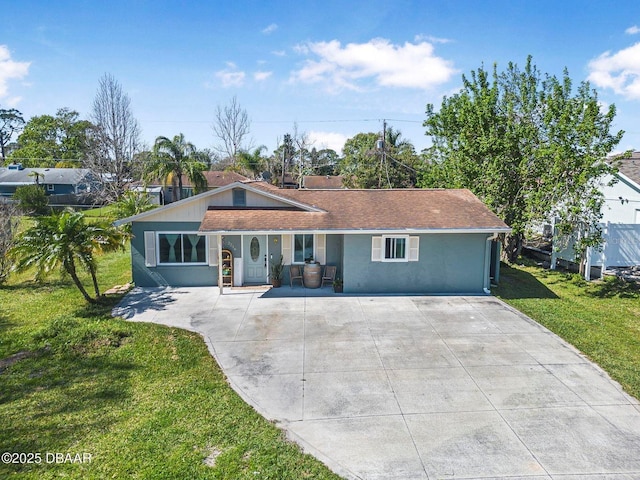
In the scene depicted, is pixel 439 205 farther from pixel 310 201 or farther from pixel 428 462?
pixel 428 462

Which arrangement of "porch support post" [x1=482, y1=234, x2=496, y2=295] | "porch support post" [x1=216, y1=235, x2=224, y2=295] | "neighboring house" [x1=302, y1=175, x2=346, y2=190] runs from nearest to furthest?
"porch support post" [x1=216, y1=235, x2=224, y2=295]
"porch support post" [x1=482, y1=234, x2=496, y2=295]
"neighboring house" [x1=302, y1=175, x2=346, y2=190]

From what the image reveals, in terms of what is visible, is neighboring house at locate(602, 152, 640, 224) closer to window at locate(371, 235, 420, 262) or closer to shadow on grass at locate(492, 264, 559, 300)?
shadow on grass at locate(492, 264, 559, 300)

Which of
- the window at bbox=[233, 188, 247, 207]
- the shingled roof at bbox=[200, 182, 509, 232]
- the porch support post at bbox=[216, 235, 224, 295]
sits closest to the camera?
the porch support post at bbox=[216, 235, 224, 295]

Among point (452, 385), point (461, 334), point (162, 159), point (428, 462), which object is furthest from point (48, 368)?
point (162, 159)

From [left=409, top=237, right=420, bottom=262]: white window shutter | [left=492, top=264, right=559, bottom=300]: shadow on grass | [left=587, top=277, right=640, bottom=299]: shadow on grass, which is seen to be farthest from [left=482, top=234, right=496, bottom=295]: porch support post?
[left=587, top=277, right=640, bottom=299]: shadow on grass

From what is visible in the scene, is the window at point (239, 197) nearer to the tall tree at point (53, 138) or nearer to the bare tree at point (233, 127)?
the bare tree at point (233, 127)

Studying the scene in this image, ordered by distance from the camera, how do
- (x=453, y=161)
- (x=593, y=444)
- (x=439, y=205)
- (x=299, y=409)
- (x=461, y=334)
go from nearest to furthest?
(x=593, y=444), (x=299, y=409), (x=461, y=334), (x=439, y=205), (x=453, y=161)

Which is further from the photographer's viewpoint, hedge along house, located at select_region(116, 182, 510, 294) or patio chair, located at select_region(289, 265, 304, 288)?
patio chair, located at select_region(289, 265, 304, 288)

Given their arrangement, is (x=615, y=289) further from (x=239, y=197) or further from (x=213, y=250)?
(x=213, y=250)

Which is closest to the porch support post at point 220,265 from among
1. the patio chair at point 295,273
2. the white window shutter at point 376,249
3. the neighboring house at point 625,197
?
the patio chair at point 295,273
